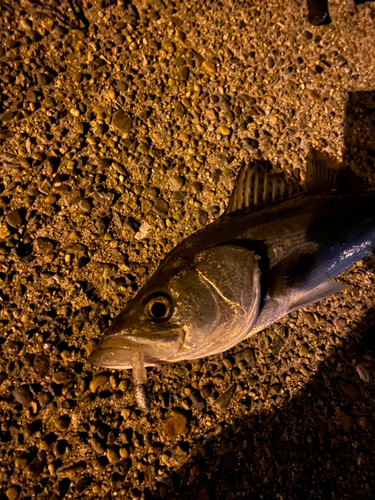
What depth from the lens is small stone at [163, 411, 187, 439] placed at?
2.16 m

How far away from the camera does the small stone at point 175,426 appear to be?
2.16 m

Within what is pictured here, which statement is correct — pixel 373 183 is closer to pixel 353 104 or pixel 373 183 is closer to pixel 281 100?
pixel 353 104

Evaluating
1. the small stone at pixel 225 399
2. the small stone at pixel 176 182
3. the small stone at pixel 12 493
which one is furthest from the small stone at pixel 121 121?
the small stone at pixel 12 493

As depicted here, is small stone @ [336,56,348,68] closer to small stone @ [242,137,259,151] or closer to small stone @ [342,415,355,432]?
small stone @ [242,137,259,151]

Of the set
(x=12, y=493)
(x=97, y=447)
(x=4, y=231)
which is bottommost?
(x=12, y=493)

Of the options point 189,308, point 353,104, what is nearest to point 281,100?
point 353,104

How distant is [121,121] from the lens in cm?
255

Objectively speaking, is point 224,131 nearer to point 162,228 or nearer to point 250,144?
point 250,144

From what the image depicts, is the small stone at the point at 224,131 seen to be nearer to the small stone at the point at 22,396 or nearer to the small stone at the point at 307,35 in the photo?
the small stone at the point at 307,35

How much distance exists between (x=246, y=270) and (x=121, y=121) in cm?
169

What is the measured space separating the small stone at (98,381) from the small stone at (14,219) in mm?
1346

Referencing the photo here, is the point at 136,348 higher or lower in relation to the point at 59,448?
higher

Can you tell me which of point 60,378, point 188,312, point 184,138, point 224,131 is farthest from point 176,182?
point 60,378

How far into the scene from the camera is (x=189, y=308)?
5.83ft
